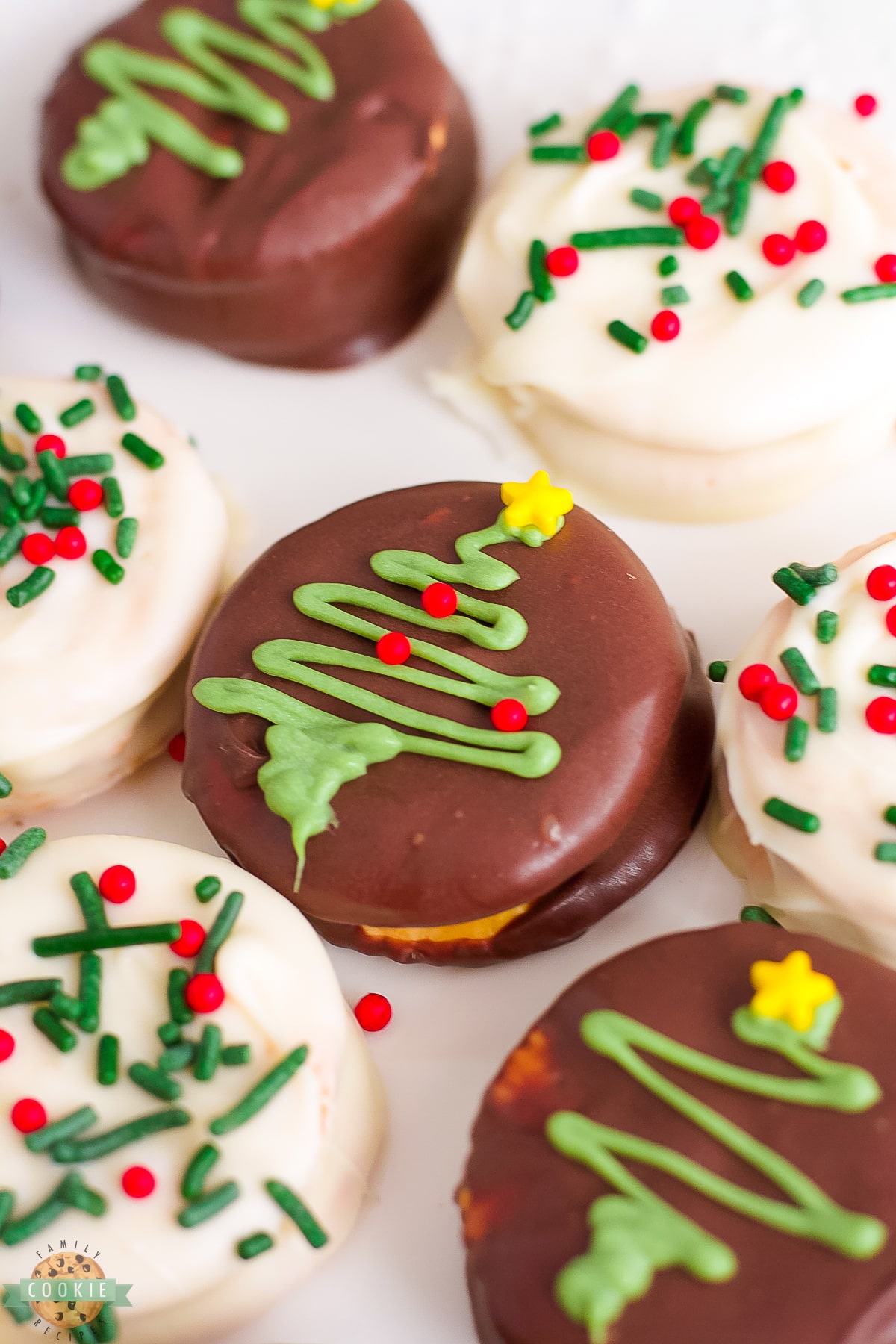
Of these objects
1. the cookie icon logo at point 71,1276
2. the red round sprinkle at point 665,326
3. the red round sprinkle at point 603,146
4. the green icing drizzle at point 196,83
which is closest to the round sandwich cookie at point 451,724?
the red round sprinkle at point 665,326

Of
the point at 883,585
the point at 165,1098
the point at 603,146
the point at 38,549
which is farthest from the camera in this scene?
the point at 603,146

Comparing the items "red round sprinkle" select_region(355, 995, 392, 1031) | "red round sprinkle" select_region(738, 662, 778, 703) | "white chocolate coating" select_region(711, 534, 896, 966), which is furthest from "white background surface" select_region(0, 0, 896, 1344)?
"red round sprinkle" select_region(738, 662, 778, 703)

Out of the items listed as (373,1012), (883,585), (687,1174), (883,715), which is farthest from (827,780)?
(373,1012)

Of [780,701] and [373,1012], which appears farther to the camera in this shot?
[373,1012]

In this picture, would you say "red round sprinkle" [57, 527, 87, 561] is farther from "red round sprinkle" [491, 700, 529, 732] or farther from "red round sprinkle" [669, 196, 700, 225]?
"red round sprinkle" [669, 196, 700, 225]

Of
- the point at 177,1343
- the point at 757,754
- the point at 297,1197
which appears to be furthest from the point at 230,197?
the point at 177,1343

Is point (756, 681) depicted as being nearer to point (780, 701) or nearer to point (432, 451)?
point (780, 701)

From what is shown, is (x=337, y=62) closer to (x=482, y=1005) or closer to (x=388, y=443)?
(x=388, y=443)
